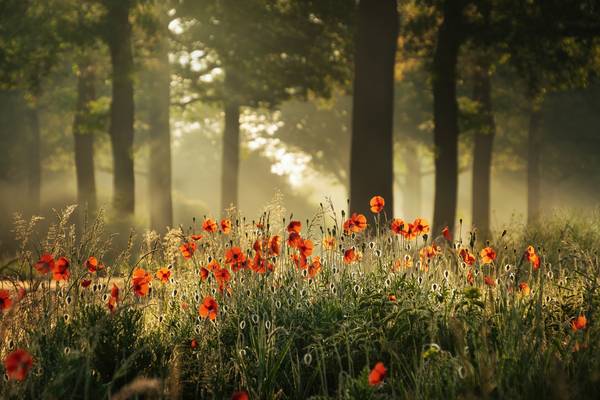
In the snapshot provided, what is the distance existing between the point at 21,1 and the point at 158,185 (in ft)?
21.8

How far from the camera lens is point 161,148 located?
69.0 ft

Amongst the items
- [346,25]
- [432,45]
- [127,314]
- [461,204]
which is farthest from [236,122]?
[461,204]

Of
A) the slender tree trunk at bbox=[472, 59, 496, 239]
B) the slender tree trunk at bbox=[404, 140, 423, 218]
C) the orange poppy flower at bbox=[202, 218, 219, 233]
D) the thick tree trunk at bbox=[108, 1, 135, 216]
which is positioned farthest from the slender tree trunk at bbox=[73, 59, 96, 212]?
the slender tree trunk at bbox=[404, 140, 423, 218]

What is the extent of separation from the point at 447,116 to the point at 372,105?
3.65 m

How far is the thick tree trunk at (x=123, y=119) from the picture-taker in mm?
16516

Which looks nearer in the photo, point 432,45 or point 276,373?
point 276,373

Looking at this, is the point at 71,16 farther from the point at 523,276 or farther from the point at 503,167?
the point at 503,167

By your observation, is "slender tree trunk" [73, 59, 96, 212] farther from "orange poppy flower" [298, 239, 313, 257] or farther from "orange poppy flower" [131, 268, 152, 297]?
"orange poppy flower" [131, 268, 152, 297]

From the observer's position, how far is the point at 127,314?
4980 mm

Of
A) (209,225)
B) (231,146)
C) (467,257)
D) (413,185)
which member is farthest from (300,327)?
(413,185)

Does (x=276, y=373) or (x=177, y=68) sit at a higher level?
(x=177, y=68)

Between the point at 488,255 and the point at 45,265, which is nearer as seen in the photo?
the point at 45,265

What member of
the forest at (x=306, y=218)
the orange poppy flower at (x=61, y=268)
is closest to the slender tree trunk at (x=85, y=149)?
the forest at (x=306, y=218)

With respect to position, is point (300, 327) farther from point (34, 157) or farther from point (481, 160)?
point (34, 157)
